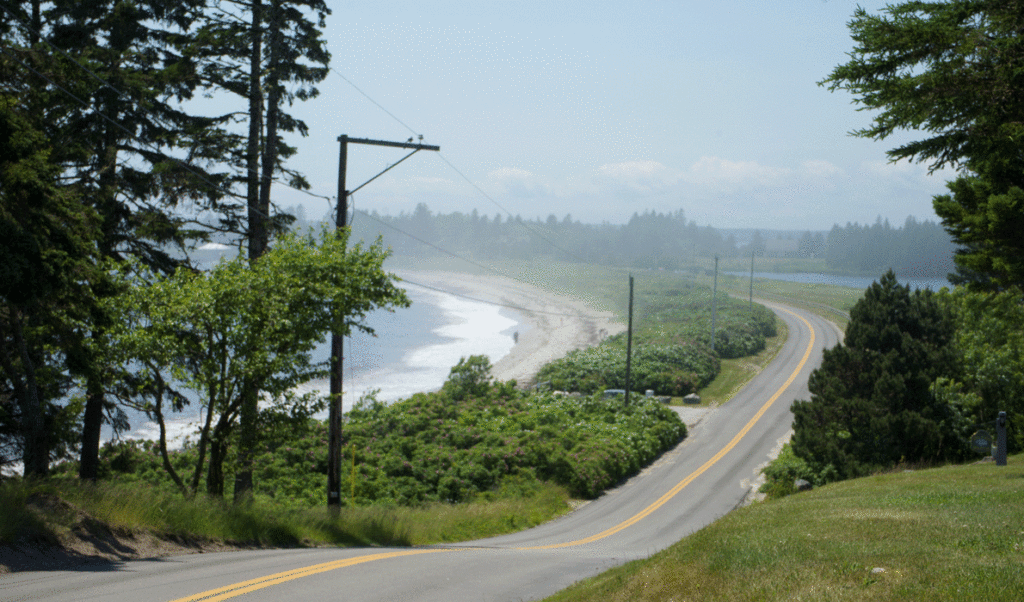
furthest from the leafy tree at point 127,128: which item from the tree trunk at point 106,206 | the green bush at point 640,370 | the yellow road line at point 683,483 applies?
the green bush at point 640,370

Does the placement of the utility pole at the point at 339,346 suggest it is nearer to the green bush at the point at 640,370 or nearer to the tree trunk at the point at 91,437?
the tree trunk at the point at 91,437

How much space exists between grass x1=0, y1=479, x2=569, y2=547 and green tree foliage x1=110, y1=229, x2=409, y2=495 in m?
1.29

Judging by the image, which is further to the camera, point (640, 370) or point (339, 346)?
point (640, 370)

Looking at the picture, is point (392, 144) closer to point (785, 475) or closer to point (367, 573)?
point (367, 573)

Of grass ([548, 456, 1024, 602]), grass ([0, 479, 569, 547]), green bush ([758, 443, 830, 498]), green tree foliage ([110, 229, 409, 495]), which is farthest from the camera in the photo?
green bush ([758, 443, 830, 498])

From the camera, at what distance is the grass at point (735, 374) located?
57125 millimetres

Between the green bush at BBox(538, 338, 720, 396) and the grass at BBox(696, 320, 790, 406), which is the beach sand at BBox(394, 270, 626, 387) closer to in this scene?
the green bush at BBox(538, 338, 720, 396)

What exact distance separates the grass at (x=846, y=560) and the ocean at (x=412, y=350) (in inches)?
1115

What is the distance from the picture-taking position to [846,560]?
25.1ft

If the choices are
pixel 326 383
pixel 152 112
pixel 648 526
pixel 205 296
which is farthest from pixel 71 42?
pixel 326 383

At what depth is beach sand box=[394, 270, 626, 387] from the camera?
245 feet

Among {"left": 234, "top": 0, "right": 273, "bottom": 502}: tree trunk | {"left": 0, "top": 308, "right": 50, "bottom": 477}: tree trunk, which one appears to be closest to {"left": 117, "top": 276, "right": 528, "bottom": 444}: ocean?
{"left": 234, "top": 0, "right": 273, "bottom": 502}: tree trunk

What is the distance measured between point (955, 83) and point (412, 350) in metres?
75.0

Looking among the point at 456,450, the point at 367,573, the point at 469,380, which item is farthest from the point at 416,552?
the point at 469,380
